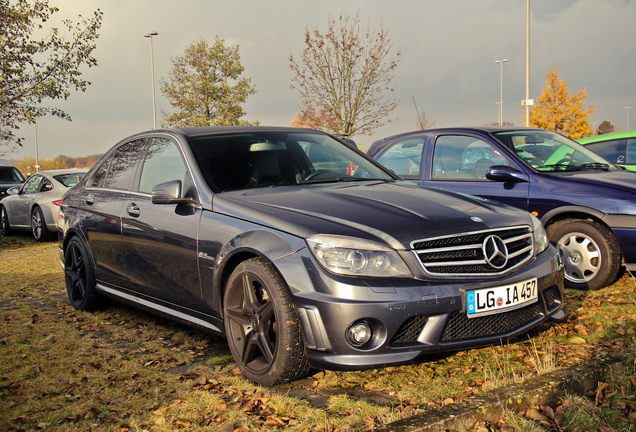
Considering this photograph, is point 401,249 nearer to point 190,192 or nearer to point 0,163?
point 190,192

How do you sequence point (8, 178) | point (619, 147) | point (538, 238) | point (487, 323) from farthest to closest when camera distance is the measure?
point (8, 178), point (619, 147), point (538, 238), point (487, 323)

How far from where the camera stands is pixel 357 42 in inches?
1153

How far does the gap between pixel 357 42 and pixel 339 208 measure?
27094 mm

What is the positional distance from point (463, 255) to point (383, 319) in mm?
626

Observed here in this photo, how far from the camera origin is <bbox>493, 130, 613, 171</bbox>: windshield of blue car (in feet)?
20.4

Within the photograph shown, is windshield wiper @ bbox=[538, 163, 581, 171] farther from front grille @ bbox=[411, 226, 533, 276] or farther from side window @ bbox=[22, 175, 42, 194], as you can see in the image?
Answer: side window @ bbox=[22, 175, 42, 194]

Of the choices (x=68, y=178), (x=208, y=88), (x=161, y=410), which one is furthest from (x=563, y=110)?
(x=161, y=410)

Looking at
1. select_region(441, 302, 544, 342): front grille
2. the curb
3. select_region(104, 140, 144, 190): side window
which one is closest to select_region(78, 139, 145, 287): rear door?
select_region(104, 140, 144, 190): side window

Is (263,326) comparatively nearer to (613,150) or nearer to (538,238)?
(538,238)

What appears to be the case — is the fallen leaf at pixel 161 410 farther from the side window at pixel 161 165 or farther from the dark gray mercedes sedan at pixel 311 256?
the side window at pixel 161 165

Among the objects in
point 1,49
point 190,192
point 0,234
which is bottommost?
point 0,234

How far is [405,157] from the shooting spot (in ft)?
23.8

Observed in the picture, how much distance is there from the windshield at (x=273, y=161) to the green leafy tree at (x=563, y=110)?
4569cm

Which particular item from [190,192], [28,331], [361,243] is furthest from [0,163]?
[361,243]
